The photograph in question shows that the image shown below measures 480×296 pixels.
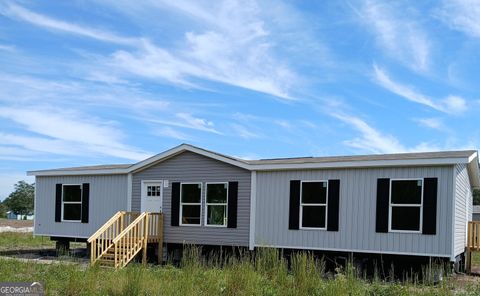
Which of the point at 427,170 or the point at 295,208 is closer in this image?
the point at 427,170

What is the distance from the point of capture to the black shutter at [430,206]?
13336 millimetres

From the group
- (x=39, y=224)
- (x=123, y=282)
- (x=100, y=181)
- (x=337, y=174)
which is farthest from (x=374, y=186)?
(x=39, y=224)

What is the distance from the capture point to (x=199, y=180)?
56.3 feet

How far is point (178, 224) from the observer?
57.0 ft

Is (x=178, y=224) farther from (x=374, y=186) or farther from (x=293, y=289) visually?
(x=293, y=289)

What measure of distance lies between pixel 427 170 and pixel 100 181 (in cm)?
1074

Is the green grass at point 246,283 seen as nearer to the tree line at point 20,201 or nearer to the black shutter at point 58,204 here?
the black shutter at point 58,204

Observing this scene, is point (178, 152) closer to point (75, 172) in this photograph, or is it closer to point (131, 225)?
point (131, 225)

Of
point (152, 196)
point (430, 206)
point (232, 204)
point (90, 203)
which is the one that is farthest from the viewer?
point (90, 203)

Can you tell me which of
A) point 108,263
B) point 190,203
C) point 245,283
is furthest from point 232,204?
point 245,283

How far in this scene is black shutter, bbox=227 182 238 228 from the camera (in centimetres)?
1630

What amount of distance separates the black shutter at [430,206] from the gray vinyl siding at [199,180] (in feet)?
16.1

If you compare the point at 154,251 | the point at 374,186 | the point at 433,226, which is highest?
the point at 374,186

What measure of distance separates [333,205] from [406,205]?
1.87 metres
